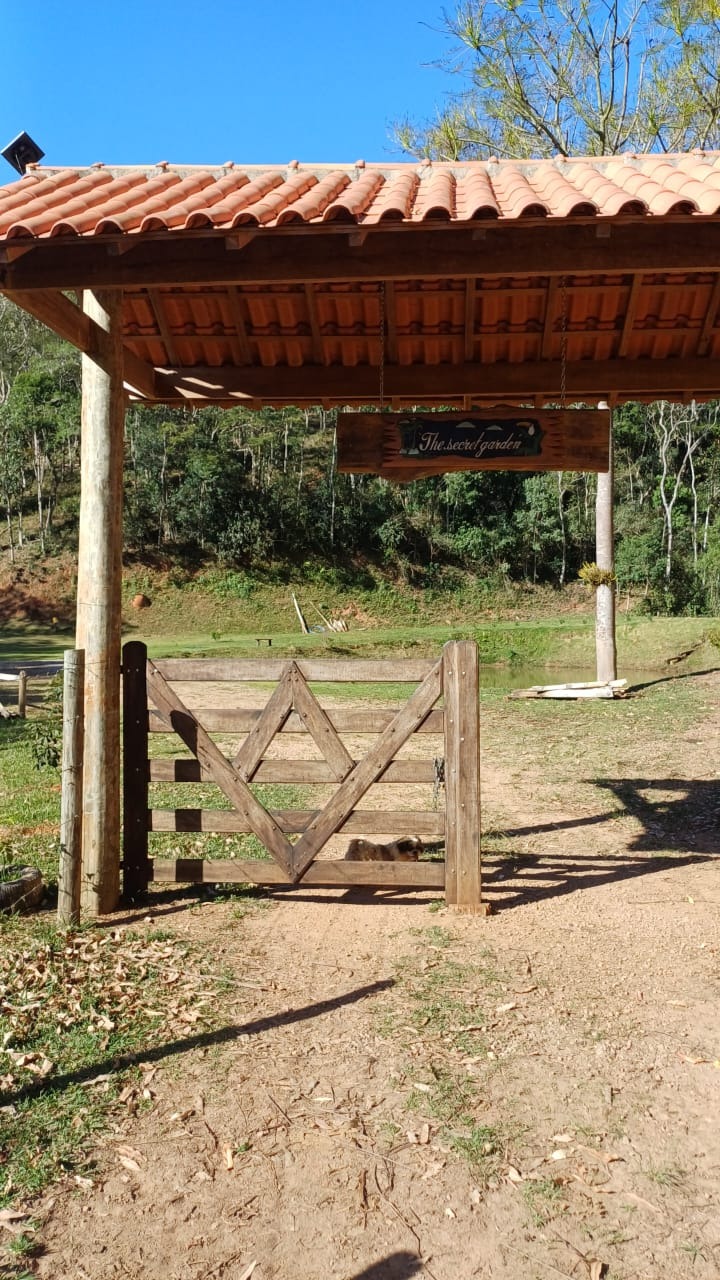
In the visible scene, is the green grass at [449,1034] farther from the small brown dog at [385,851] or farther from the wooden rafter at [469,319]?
the wooden rafter at [469,319]

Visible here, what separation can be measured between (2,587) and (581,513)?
29772 millimetres

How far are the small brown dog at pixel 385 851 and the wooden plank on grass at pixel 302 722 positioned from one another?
40.7 inches

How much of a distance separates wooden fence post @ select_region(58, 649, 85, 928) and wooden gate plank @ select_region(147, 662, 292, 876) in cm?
57

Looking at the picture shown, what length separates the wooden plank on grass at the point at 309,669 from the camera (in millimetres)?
6055

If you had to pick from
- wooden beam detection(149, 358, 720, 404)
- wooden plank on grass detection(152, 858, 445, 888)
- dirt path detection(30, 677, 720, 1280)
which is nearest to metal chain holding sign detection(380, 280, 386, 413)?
wooden beam detection(149, 358, 720, 404)

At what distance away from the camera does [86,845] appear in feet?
19.4

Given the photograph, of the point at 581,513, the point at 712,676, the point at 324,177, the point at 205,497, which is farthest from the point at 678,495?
the point at 324,177

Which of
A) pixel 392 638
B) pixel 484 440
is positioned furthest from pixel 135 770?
pixel 392 638

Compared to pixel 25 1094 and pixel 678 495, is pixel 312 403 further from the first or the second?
pixel 678 495

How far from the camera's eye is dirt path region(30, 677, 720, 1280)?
2.83 m

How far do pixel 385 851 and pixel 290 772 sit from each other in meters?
1.17

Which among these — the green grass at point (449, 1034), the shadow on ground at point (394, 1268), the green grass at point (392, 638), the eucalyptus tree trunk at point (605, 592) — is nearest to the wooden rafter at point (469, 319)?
the green grass at point (449, 1034)

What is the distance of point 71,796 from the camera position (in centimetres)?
571

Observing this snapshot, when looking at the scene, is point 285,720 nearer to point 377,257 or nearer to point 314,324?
point 377,257
